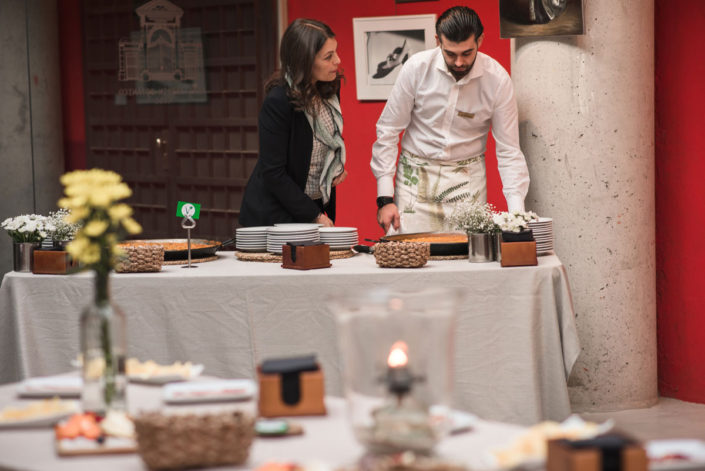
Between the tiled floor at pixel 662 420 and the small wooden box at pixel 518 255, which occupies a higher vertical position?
the small wooden box at pixel 518 255

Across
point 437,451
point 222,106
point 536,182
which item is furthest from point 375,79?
point 437,451

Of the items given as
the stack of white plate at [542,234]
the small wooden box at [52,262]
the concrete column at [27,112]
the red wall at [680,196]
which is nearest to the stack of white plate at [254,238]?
the small wooden box at [52,262]

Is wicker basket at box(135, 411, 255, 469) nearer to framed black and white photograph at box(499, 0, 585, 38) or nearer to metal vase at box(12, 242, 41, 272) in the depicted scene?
metal vase at box(12, 242, 41, 272)

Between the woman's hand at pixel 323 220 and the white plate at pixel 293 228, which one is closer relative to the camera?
the white plate at pixel 293 228

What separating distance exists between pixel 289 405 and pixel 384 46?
169 inches

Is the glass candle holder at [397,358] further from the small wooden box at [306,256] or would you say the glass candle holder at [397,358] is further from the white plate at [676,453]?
the small wooden box at [306,256]

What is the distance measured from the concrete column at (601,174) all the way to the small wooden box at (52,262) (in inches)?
88.7

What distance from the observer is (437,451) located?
58.3 inches

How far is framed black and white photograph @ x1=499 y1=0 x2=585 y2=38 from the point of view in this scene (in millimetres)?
4184

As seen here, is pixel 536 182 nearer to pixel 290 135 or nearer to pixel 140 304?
pixel 290 135

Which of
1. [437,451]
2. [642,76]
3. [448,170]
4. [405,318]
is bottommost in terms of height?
[437,451]

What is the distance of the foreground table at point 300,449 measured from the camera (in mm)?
1470

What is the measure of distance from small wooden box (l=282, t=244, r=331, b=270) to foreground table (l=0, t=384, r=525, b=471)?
1477mm

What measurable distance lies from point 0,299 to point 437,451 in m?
2.23
